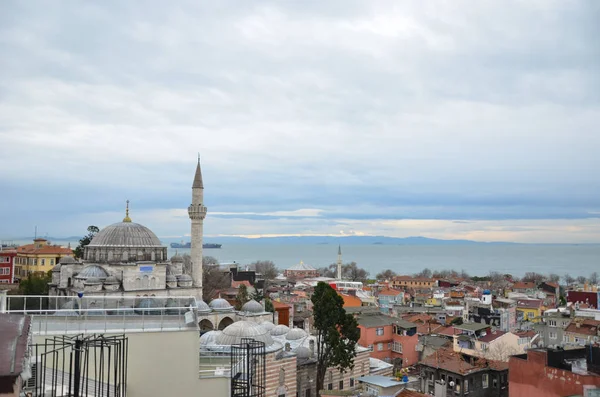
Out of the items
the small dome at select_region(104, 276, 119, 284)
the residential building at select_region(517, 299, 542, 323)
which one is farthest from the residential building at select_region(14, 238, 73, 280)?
the residential building at select_region(517, 299, 542, 323)

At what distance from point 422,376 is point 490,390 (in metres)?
2.76

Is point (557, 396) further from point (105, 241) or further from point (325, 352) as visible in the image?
point (105, 241)

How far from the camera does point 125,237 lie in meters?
29.6

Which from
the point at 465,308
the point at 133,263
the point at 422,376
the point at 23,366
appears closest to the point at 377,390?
the point at 422,376

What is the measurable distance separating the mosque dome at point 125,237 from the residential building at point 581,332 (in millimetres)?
24597

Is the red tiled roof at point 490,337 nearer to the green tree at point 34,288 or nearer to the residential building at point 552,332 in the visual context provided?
the residential building at point 552,332

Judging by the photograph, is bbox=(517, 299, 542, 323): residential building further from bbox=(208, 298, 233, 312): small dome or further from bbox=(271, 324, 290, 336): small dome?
bbox=(208, 298, 233, 312): small dome

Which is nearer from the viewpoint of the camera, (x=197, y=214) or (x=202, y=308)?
(x=202, y=308)

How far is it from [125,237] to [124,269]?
3008mm

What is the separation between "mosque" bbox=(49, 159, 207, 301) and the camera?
26.0 metres

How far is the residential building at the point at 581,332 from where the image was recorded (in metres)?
27.0

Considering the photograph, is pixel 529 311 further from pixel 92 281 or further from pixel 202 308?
pixel 92 281

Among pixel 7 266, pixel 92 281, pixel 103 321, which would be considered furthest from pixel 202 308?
pixel 7 266

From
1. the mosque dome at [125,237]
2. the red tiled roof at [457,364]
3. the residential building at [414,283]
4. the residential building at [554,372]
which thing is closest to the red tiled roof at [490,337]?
the red tiled roof at [457,364]
